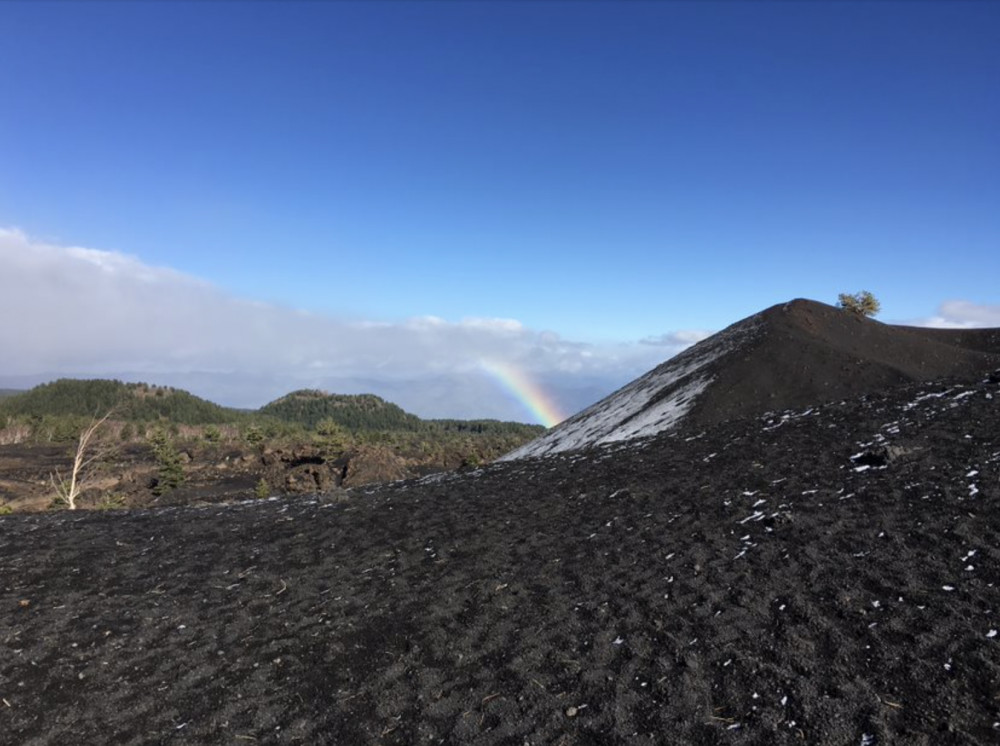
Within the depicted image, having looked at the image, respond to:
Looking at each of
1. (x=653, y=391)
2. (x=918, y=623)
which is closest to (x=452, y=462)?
(x=653, y=391)

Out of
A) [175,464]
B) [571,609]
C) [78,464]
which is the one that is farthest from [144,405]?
[571,609]

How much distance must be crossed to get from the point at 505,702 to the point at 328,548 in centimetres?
743

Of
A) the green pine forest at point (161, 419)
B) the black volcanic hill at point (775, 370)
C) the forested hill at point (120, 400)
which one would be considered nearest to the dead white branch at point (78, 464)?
the black volcanic hill at point (775, 370)

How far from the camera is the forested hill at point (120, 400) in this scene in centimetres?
14362

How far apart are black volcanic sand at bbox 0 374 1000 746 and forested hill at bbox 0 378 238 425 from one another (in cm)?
14620

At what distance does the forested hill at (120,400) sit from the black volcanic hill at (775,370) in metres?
133

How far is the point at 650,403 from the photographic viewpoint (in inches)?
1294

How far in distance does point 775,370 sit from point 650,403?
273 inches

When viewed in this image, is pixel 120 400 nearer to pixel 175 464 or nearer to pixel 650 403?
pixel 175 464

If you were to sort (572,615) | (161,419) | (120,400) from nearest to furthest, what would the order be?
1. (572,615)
2. (161,419)
3. (120,400)

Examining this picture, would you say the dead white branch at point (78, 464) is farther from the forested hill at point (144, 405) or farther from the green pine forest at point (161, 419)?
the forested hill at point (144, 405)

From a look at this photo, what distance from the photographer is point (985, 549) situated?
8.01 meters

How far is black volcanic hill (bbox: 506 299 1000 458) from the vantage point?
26.6 m

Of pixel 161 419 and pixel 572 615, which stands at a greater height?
pixel 572 615
